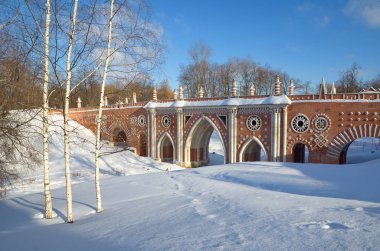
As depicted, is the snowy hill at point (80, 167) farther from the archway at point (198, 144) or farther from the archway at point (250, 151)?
the archway at point (250, 151)

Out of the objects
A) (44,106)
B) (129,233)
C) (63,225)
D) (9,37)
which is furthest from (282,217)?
(9,37)

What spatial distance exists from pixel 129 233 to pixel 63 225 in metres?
2.24

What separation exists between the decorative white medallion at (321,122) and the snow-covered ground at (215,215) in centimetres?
603

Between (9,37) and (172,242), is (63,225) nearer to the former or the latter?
(172,242)

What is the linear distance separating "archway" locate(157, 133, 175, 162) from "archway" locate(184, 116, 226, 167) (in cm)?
203

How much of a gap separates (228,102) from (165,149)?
8.77 metres

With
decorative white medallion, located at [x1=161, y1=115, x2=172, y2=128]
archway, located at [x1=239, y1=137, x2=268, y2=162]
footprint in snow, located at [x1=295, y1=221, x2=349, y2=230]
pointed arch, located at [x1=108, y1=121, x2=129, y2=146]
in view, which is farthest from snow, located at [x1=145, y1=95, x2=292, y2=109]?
footprint in snow, located at [x1=295, y1=221, x2=349, y2=230]

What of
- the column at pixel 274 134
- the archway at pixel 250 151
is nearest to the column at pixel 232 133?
the archway at pixel 250 151

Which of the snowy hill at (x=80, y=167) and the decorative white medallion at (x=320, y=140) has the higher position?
the decorative white medallion at (x=320, y=140)

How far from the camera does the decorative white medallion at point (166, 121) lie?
81.2ft

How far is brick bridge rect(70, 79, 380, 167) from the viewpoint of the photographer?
53.3ft

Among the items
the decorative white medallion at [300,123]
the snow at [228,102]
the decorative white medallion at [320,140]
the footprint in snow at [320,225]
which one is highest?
the snow at [228,102]

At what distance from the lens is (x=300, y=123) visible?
1764 centimetres

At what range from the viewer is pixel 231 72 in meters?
43.9
